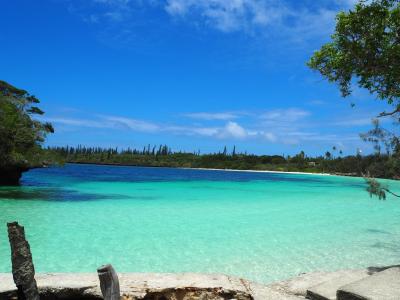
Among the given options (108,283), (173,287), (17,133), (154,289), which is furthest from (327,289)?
(17,133)

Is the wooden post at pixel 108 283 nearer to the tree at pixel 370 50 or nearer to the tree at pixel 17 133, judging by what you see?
the tree at pixel 370 50

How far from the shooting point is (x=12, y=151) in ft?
76.0

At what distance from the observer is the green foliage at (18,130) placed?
870 inches

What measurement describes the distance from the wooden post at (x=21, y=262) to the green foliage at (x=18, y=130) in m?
20.5

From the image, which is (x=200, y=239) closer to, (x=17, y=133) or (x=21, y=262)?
(x=21, y=262)

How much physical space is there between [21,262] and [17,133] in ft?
72.1

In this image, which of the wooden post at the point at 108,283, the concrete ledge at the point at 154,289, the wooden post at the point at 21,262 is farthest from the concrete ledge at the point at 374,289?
the wooden post at the point at 21,262

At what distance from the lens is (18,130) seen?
2312 cm

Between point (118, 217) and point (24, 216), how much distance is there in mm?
3087

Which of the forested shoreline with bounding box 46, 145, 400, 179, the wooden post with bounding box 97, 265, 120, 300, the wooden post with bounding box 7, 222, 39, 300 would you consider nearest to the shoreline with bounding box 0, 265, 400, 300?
the wooden post with bounding box 7, 222, 39, 300

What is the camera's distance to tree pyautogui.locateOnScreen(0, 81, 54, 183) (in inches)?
873

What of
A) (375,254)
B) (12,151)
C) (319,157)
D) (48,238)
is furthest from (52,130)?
(319,157)

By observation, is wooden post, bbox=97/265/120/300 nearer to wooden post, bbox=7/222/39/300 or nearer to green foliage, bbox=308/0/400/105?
wooden post, bbox=7/222/39/300

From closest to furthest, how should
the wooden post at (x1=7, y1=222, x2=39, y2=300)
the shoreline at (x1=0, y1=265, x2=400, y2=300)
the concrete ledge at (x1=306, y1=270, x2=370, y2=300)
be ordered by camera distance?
the wooden post at (x1=7, y1=222, x2=39, y2=300)
the shoreline at (x1=0, y1=265, x2=400, y2=300)
the concrete ledge at (x1=306, y1=270, x2=370, y2=300)
